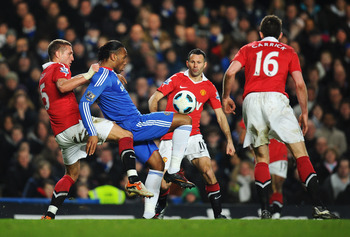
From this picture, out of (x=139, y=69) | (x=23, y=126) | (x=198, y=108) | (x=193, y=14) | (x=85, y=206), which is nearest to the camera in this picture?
(x=198, y=108)

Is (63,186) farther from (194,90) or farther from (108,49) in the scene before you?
(194,90)

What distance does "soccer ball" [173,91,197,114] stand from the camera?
24.6 feet

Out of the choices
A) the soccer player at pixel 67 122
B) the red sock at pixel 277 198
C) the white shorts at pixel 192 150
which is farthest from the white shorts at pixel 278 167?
the soccer player at pixel 67 122

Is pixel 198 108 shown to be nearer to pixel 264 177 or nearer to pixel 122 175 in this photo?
pixel 264 177

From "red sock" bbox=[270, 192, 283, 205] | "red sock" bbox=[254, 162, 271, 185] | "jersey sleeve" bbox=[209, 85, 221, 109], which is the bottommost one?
"red sock" bbox=[270, 192, 283, 205]

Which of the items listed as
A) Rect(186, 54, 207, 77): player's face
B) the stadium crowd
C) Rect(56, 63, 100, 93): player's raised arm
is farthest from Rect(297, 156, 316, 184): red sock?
the stadium crowd

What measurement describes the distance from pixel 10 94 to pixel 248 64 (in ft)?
19.3

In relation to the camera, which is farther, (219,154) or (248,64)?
(219,154)

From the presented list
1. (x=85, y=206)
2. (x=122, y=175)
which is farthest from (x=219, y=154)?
(x=85, y=206)

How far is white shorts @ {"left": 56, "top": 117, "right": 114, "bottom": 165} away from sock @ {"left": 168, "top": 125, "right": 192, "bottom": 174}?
747 mm

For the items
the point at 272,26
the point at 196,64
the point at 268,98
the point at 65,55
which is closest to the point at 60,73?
the point at 65,55

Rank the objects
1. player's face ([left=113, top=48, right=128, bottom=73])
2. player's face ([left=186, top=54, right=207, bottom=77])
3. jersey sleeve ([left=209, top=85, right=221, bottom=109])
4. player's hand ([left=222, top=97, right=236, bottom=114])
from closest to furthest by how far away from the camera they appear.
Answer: player's face ([left=113, top=48, right=128, bottom=73])
player's hand ([left=222, top=97, right=236, bottom=114])
player's face ([left=186, top=54, right=207, bottom=77])
jersey sleeve ([left=209, top=85, right=221, bottom=109])

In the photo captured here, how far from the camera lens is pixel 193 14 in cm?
1374

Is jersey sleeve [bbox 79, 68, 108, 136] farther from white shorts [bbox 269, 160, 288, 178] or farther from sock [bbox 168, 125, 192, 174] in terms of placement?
white shorts [bbox 269, 160, 288, 178]
